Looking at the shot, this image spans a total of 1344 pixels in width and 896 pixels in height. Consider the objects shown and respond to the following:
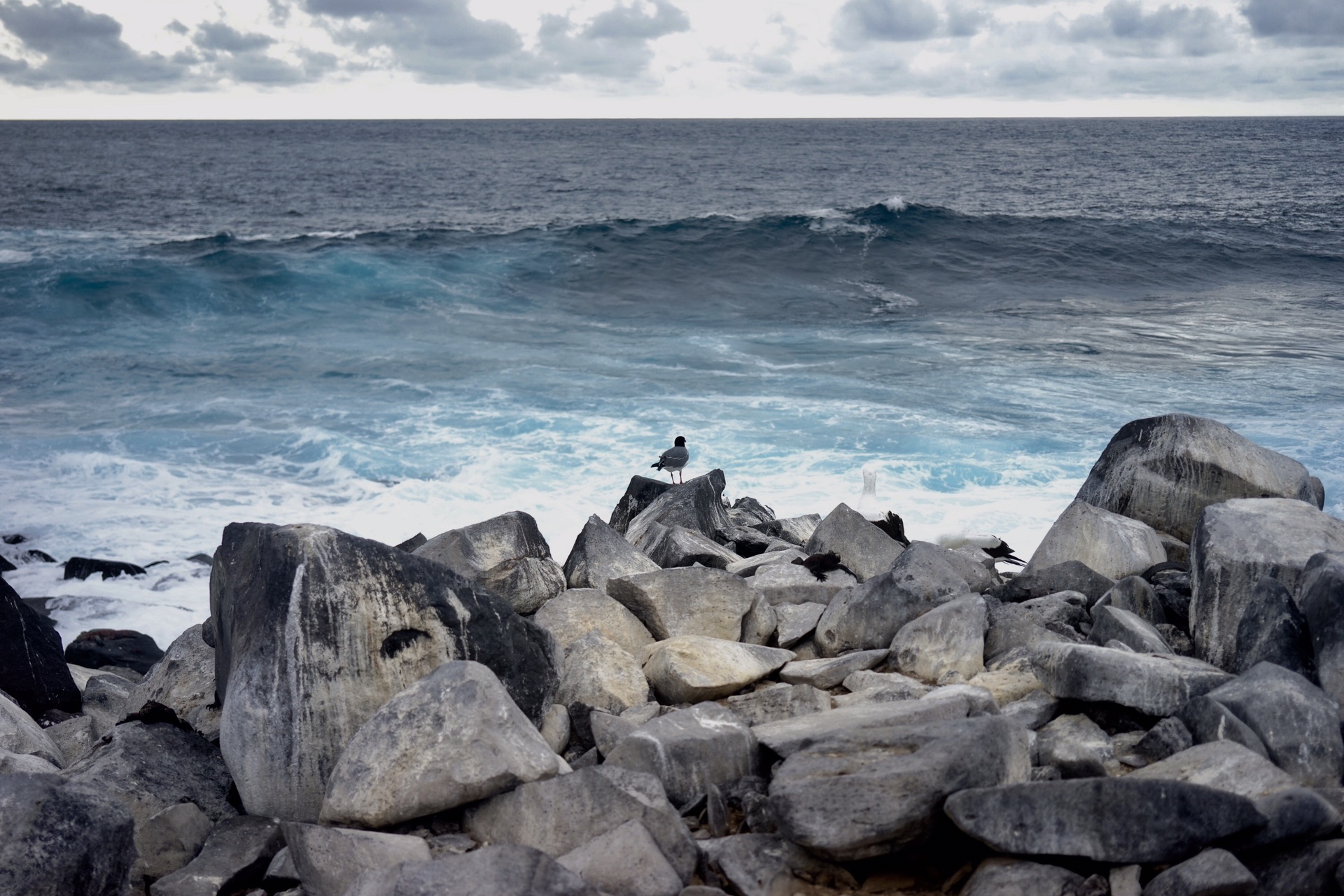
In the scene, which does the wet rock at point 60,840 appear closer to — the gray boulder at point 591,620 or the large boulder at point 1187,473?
the gray boulder at point 591,620

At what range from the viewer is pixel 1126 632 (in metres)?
4.00

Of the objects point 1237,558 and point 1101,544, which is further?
point 1101,544

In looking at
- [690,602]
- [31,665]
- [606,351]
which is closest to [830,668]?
[690,602]

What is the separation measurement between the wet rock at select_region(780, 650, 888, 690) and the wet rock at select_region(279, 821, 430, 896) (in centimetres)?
179

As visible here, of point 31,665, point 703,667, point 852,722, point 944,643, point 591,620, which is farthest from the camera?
point 31,665

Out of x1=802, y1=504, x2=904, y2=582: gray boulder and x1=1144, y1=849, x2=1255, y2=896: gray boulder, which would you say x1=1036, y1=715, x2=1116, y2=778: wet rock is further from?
x1=802, y1=504, x2=904, y2=582: gray boulder

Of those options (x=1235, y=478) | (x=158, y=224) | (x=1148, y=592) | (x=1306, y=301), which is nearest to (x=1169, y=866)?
(x=1148, y=592)

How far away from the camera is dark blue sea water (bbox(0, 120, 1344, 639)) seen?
35.1 feet

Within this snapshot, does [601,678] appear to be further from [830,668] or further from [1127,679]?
[1127,679]

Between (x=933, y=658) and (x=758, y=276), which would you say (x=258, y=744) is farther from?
(x=758, y=276)

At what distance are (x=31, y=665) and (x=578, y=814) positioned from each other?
3.60 m

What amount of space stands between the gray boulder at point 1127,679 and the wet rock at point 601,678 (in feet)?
5.18

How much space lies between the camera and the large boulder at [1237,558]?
407cm

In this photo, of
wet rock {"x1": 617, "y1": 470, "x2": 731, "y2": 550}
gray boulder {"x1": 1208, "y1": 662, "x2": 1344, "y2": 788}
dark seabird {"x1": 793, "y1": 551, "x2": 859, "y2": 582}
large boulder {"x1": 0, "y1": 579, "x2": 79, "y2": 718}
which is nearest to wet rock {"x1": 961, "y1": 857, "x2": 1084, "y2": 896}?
gray boulder {"x1": 1208, "y1": 662, "x2": 1344, "y2": 788}
